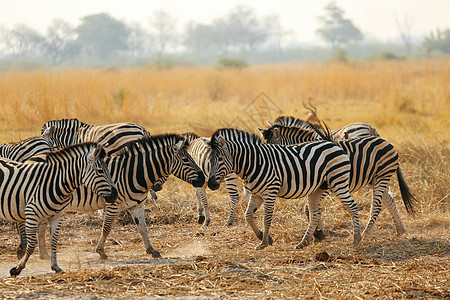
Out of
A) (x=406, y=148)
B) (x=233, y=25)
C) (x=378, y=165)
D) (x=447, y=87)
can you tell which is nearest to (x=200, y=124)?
(x=406, y=148)

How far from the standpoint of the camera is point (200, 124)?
11.8 meters

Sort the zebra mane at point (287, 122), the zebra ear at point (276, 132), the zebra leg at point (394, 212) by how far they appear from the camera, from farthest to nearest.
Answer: the zebra mane at point (287, 122) → the zebra ear at point (276, 132) → the zebra leg at point (394, 212)

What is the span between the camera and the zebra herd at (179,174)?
5.74 meters

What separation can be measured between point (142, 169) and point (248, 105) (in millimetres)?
10943

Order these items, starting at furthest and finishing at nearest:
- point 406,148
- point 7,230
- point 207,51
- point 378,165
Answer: point 207,51 → point 406,148 → point 7,230 → point 378,165

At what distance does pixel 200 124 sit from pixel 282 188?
16.7ft

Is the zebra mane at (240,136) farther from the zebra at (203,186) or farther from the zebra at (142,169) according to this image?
the zebra at (142,169)

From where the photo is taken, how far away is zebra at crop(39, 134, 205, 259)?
644cm

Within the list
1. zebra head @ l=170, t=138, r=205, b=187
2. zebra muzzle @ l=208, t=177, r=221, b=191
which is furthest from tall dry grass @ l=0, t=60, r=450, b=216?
zebra head @ l=170, t=138, r=205, b=187

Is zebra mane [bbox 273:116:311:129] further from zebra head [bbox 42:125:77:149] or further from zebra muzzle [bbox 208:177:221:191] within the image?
zebra head [bbox 42:125:77:149]

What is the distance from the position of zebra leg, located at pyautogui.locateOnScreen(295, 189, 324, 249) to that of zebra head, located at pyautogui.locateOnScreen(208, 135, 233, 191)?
51.1 inches

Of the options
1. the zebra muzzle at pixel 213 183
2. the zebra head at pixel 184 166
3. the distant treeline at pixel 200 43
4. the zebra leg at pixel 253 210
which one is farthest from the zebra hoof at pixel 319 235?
the distant treeline at pixel 200 43

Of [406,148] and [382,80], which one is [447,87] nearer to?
[382,80]

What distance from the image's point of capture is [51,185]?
18.8ft
